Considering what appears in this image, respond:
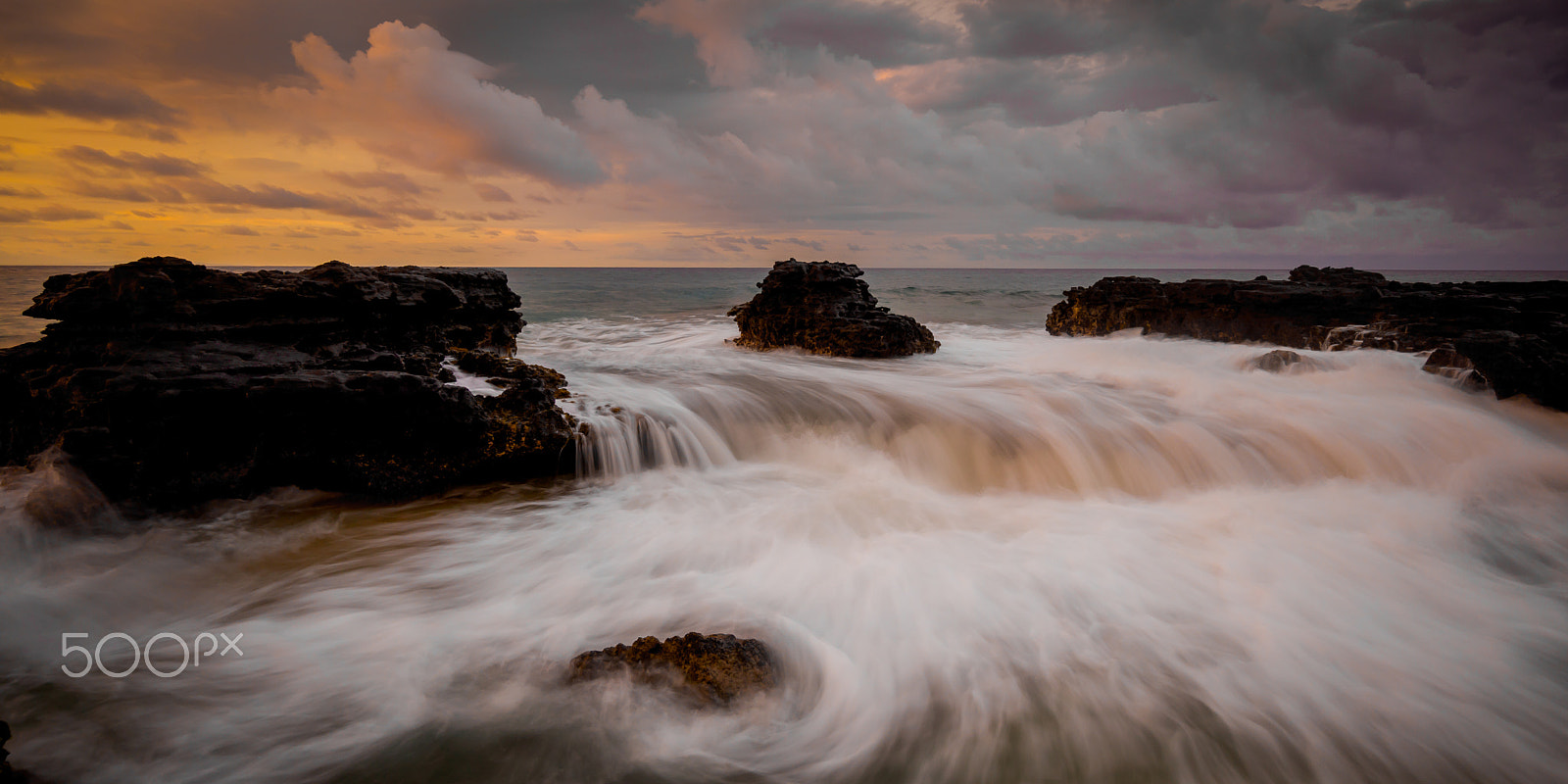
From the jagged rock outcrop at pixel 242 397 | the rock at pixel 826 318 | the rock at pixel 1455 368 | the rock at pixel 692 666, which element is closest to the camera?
the rock at pixel 692 666

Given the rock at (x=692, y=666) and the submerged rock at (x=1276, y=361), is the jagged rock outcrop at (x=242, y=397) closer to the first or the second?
the rock at (x=692, y=666)

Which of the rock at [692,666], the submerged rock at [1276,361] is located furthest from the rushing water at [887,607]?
the submerged rock at [1276,361]

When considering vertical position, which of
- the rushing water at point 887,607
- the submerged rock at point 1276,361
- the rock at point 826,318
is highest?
the rock at point 826,318

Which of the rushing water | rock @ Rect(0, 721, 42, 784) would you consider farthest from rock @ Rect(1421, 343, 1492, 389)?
rock @ Rect(0, 721, 42, 784)

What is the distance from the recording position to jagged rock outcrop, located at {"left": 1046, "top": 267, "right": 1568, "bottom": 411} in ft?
23.0

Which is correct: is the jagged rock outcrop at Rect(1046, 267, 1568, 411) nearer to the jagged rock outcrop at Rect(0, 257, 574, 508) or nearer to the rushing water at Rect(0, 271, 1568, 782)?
the rushing water at Rect(0, 271, 1568, 782)

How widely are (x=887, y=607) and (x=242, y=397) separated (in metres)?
4.95

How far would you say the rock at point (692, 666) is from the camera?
2787mm

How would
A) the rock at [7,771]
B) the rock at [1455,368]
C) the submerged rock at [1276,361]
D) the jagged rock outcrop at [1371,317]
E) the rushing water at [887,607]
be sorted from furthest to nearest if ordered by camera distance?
1. the submerged rock at [1276,361]
2. the rock at [1455,368]
3. the jagged rock outcrop at [1371,317]
4. the rushing water at [887,607]
5. the rock at [7,771]

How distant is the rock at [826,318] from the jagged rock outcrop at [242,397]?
22.7ft

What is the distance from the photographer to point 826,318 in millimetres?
11742

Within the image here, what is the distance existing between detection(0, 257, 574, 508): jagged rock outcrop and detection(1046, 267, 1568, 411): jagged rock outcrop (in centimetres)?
1105

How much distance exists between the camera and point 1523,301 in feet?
32.0

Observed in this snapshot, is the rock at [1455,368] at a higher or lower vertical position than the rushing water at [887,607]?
higher
